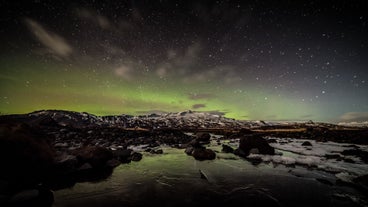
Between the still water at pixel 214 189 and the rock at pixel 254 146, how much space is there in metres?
4.35

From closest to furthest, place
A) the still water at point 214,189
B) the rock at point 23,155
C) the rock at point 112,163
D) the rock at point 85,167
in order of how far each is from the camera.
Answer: the still water at point 214,189 < the rock at point 23,155 < the rock at point 85,167 < the rock at point 112,163

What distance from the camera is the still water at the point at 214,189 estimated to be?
17.5ft

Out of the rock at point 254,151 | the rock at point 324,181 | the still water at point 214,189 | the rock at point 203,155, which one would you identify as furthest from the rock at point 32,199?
the rock at point 254,151

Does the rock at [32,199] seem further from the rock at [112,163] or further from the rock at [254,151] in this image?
the rock at [254,151]

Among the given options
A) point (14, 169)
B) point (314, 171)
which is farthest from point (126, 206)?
point (314, 171)

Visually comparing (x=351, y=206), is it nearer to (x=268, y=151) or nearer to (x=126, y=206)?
(x=126, y=206)

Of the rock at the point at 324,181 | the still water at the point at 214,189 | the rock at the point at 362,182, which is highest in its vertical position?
the rock at the point at 362,182

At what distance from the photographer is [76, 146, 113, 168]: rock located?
9.48 metres

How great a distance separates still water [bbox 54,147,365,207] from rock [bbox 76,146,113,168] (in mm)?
1571

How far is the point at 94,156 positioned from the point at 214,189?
705 cm

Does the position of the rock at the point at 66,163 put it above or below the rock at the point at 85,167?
above

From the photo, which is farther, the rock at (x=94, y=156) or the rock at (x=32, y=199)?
the rock at (x=94, y=156)

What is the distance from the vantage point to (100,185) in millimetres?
6871

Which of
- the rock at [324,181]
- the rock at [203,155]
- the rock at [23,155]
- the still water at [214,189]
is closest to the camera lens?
the still water at [214,189]
